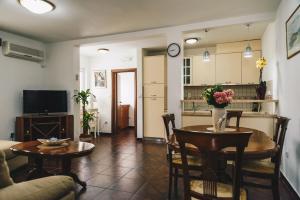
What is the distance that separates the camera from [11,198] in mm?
1297

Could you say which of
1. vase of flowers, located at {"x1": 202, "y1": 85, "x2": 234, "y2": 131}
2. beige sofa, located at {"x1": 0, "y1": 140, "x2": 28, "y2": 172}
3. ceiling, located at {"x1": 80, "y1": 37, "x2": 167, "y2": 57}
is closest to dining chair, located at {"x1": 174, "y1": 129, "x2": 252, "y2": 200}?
vase of flowers, located at {"x1": 202, "y1": 85, "x2": 234, "y2": 131}

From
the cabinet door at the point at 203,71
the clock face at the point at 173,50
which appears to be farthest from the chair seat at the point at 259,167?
the cabinet door at the point at 203,71

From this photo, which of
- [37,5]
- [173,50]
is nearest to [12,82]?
[37,5]

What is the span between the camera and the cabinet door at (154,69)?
534 centimetres

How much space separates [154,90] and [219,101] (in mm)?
3327

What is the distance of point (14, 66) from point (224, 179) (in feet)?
14.9

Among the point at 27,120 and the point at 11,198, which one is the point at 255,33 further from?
the point at 27,120

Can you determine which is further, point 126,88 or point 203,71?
point 126,88

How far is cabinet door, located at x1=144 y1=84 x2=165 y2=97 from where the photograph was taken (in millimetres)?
5340

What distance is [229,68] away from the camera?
4.95m

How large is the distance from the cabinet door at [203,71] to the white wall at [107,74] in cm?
202

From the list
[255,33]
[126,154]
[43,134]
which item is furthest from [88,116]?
[255,33]

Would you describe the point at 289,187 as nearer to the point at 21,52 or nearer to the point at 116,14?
the point at 116,14

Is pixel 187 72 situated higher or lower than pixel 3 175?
higher
